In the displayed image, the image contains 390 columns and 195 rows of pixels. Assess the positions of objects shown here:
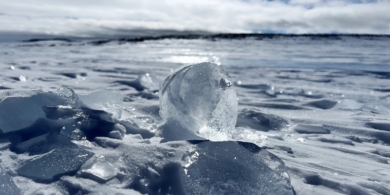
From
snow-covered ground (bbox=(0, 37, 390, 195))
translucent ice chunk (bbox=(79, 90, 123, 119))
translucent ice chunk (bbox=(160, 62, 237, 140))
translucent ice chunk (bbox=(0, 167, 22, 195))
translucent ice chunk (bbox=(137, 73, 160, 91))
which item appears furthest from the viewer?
translucent ice chunk (bbox=(137, 73, 160, 91))

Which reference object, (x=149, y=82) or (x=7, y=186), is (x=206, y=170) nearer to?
(x=7, y=186)

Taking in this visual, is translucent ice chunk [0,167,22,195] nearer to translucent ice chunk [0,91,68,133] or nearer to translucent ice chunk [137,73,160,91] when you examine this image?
translucent ice chunk [0,91,68,133]

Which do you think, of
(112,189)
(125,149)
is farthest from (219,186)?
(125,149)

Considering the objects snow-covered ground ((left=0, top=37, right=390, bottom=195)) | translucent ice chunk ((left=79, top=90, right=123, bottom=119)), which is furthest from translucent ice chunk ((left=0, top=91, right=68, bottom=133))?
translucent ice chunk ((left=79, top=90, right=123, bottom=119))

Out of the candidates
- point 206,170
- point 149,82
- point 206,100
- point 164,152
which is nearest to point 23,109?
point 164,152

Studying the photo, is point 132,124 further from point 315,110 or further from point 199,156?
point 315,110

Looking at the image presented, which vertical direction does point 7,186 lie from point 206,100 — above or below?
below

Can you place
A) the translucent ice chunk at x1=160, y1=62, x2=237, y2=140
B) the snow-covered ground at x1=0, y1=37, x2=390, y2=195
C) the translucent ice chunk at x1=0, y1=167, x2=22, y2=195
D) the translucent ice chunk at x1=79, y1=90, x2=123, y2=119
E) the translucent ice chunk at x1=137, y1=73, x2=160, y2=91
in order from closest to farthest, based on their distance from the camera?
1. the translucent ice chunk at x1=0, y1=167, x2=22, y2=195
2. the snow-covered ground at x1=0, y1=37, x2=390, y2=195
3. the translucent ice chunk at x1=160, y1=62, x2=237, y2=140
4. the translucent ice chunk at x1=79, y1=90, x2=123, y2=119
5. the translucent ice chunk at x1=137, y1=73, x2=160, y2=91

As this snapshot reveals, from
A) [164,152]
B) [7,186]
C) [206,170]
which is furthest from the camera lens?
[164,152]
